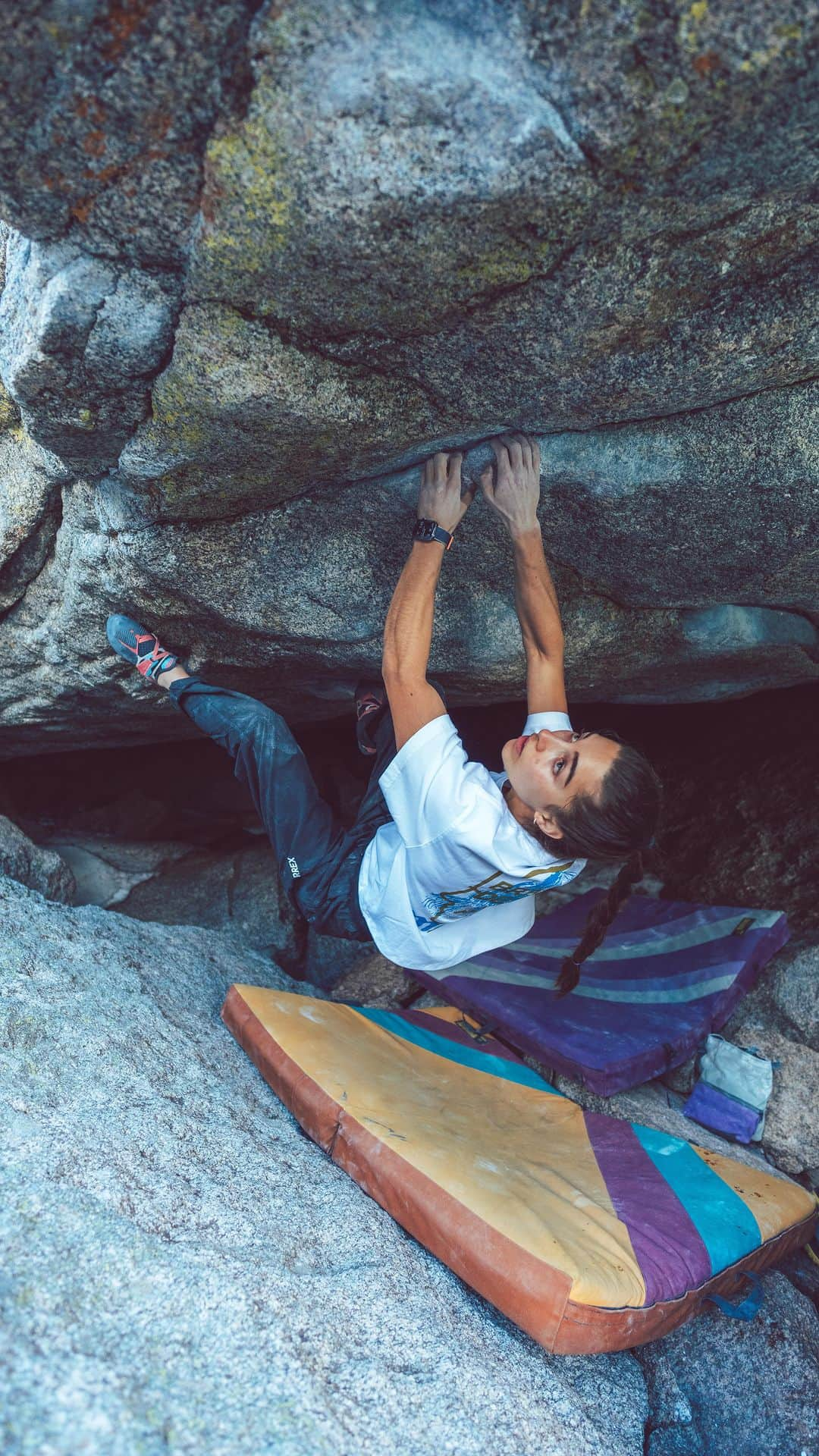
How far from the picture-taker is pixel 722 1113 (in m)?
3.16

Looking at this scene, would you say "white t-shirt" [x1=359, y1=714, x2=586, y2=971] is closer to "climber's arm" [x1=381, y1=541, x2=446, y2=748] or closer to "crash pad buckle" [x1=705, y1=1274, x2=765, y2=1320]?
"climber's arm" [x1=381, y1=541, x2=446, y2=748]

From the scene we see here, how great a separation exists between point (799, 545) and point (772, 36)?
1493 mm

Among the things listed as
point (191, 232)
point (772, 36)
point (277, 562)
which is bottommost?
point (277, 562)

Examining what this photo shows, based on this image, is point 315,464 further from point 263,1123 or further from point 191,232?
point 263,1123

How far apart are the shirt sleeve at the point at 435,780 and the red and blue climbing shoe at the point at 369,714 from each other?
0.83 metres

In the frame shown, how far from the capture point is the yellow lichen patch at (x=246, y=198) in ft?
4.79

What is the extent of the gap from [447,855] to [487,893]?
0.66 feet

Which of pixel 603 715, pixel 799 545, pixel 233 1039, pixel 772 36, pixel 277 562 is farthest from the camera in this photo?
pixel 603 715

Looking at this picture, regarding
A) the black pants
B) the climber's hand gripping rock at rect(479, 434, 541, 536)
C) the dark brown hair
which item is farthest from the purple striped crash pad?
the climber's hand gripping rock at rect(479, 434, 541, 536)

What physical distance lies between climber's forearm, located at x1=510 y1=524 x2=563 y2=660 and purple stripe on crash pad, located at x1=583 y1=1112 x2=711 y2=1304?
5.28 ft

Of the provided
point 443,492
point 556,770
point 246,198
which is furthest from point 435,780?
point 246,198

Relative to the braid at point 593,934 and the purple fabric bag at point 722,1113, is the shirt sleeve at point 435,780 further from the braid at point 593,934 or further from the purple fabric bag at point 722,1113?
the purple fabric bag at point 722,1113

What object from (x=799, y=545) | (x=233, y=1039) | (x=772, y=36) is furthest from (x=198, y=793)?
(x=772, y=36)

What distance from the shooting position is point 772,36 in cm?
122
